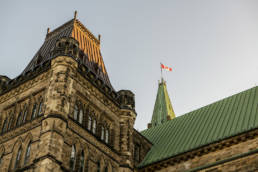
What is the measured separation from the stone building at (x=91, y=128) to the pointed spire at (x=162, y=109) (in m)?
25.2

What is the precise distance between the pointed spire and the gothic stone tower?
26.4 m

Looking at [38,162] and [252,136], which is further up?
[252,136]

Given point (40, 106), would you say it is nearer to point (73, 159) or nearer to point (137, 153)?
point (73, 159)

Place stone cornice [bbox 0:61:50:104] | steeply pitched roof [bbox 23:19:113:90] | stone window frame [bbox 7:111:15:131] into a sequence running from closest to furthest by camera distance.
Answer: stone window frame [bbox 7:111:15:131]
stone cornice [bbox 0:61:50:104]
steeply pitched roof [bbox 23:19:113:90]

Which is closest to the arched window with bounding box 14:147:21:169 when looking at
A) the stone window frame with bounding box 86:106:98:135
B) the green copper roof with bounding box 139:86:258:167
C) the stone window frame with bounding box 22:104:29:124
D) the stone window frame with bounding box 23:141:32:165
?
the stone window frame with bounding box 23:141:32:165

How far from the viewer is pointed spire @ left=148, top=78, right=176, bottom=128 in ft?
179

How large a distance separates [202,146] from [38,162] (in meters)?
10.4

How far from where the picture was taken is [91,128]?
75.9ft

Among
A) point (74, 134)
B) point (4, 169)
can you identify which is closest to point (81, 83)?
point (74, 134)

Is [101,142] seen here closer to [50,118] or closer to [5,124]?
[50,118]

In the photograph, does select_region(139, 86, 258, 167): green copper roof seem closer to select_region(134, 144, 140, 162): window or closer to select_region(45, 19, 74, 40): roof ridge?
select_region(134, 144, 140, 162): window

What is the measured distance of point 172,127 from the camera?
30031 mm

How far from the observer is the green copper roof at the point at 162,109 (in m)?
54.6

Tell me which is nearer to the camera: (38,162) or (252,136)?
(38,162)
